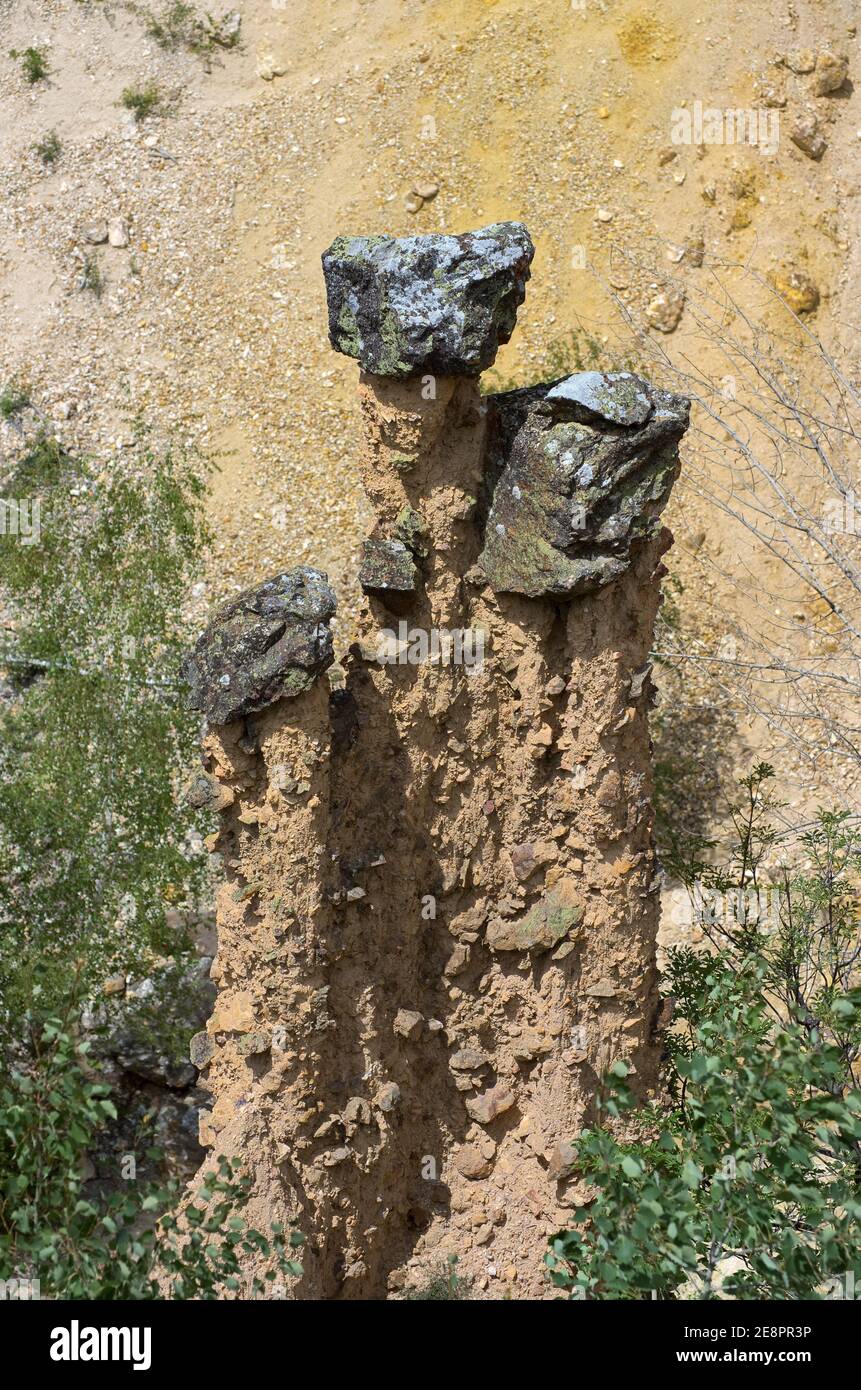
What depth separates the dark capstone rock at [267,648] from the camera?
890cm

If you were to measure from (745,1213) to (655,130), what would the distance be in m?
16.5

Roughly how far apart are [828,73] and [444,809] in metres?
15.0

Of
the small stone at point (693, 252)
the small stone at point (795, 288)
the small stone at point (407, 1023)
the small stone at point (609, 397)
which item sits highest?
the small stone at point (693, 252)

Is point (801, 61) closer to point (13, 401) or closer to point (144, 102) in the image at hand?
point (144, 102)

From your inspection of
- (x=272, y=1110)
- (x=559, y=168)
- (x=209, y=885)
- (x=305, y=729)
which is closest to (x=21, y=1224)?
(x=272, y=1110)

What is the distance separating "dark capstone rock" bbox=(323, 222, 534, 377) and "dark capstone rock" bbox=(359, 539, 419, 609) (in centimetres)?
102

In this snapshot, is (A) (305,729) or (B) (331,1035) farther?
(B) (331,1035)

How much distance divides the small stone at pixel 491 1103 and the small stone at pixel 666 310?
12.2 meters

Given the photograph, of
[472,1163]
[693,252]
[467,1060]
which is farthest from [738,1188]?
[693,252]

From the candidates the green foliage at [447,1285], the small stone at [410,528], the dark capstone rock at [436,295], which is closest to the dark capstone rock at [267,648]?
the small stone at [410,528]

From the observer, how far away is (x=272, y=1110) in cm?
963

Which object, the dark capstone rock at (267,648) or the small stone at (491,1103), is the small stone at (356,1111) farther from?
the dark capstone rock at (267,648)

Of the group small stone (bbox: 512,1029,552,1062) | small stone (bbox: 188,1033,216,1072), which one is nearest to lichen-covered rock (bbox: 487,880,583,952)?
small stone (bbox: 512,1029,552,1062)

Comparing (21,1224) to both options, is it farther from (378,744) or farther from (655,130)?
(655,130)
